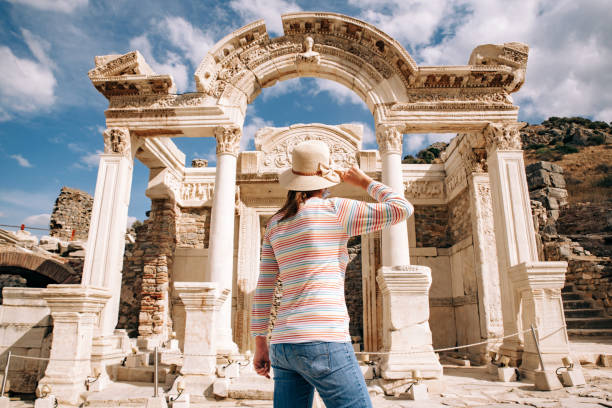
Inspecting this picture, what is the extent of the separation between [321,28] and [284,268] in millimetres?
8791

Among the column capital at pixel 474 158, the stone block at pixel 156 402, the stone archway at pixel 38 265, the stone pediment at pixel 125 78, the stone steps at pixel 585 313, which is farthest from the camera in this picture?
the stone archway at pixel 38 265

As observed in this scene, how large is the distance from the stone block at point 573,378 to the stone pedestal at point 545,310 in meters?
0.36

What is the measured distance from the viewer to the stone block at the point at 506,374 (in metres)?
6.40

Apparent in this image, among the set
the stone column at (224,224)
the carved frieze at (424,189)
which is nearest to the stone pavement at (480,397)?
the stone column at (224,224)

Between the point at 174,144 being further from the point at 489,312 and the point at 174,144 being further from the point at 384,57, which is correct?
the point at 489,312

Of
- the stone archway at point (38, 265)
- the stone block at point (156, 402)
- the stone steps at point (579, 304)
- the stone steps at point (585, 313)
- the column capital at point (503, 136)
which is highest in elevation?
the column capital at point (503, 136)

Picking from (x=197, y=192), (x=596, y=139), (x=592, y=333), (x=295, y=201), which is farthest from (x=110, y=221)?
(x=596, y=139)

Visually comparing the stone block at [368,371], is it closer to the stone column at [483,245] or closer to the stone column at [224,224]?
the stone column at [224,224]

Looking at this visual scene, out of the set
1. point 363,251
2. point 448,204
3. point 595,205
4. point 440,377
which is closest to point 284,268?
point 440,377

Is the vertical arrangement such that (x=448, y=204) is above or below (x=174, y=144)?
below

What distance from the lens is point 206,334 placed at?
588 cm

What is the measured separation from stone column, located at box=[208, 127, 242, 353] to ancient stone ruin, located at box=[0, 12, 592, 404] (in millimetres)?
31

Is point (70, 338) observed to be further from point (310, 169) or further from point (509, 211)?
point (509, 211)

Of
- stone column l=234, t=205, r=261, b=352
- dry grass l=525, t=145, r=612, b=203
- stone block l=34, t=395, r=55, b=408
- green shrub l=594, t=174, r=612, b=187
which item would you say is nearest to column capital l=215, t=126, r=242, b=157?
stone column l=234, t=205, r=261, b=352
